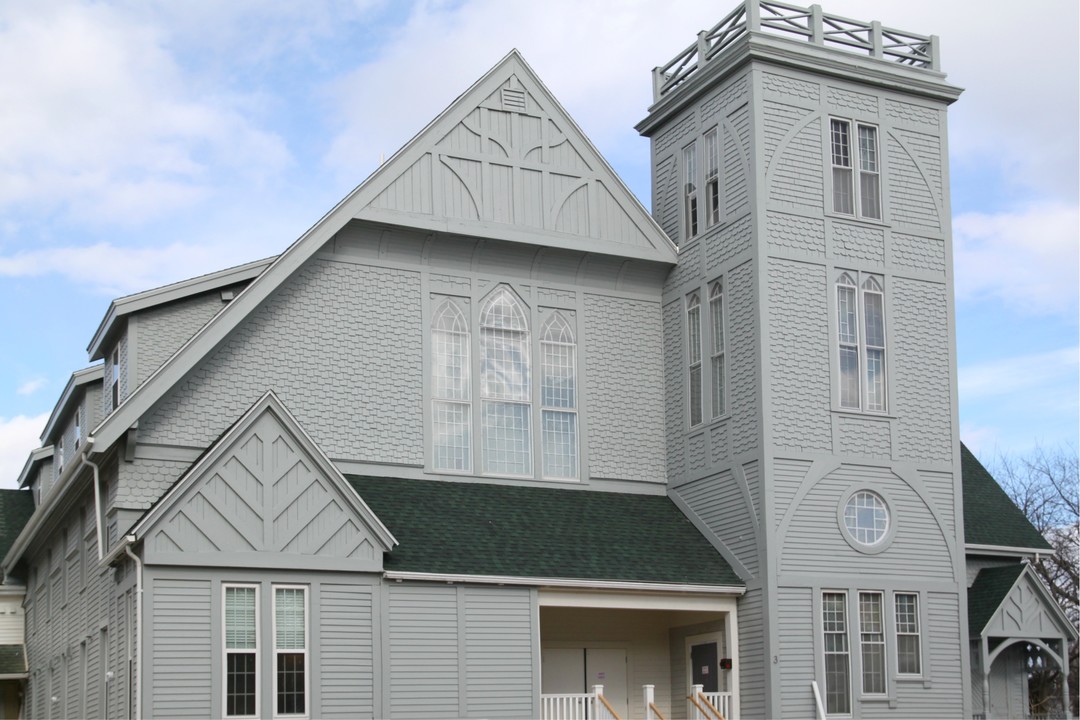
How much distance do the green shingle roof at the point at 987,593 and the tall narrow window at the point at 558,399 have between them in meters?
7.93

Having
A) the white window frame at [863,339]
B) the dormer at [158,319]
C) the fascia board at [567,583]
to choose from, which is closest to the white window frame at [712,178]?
the white window frame at [863,339]

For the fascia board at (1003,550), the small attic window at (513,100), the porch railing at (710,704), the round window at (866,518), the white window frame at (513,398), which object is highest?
the small attic window at (513,100)

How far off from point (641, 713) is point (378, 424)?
711cm

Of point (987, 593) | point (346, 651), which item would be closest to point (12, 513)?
point (346, 651)

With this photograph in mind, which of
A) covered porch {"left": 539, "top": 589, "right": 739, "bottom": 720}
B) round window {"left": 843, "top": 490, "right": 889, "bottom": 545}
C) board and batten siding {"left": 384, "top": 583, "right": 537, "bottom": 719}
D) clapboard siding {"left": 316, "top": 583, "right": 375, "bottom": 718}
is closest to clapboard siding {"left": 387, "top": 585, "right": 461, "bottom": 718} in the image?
board and batten siding {"left": 384, "top": 583, "right": 537, "bottom": 719}

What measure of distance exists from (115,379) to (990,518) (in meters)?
17.0

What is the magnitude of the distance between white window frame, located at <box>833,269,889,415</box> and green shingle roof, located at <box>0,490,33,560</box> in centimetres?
1897

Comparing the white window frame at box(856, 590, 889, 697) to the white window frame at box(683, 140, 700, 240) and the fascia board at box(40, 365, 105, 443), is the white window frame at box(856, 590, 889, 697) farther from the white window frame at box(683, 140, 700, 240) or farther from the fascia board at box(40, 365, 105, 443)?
the fascia board at box(40, 365, 105, 443)

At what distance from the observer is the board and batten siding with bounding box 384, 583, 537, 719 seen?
21.8 m

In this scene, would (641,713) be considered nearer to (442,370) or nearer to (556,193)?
(442,370)

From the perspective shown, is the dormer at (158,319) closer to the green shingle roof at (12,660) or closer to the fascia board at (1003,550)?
the green shingle roof at (12,660)

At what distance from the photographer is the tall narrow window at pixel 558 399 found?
2611cm

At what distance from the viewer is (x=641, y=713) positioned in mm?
26141

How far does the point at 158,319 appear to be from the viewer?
78.7ft
